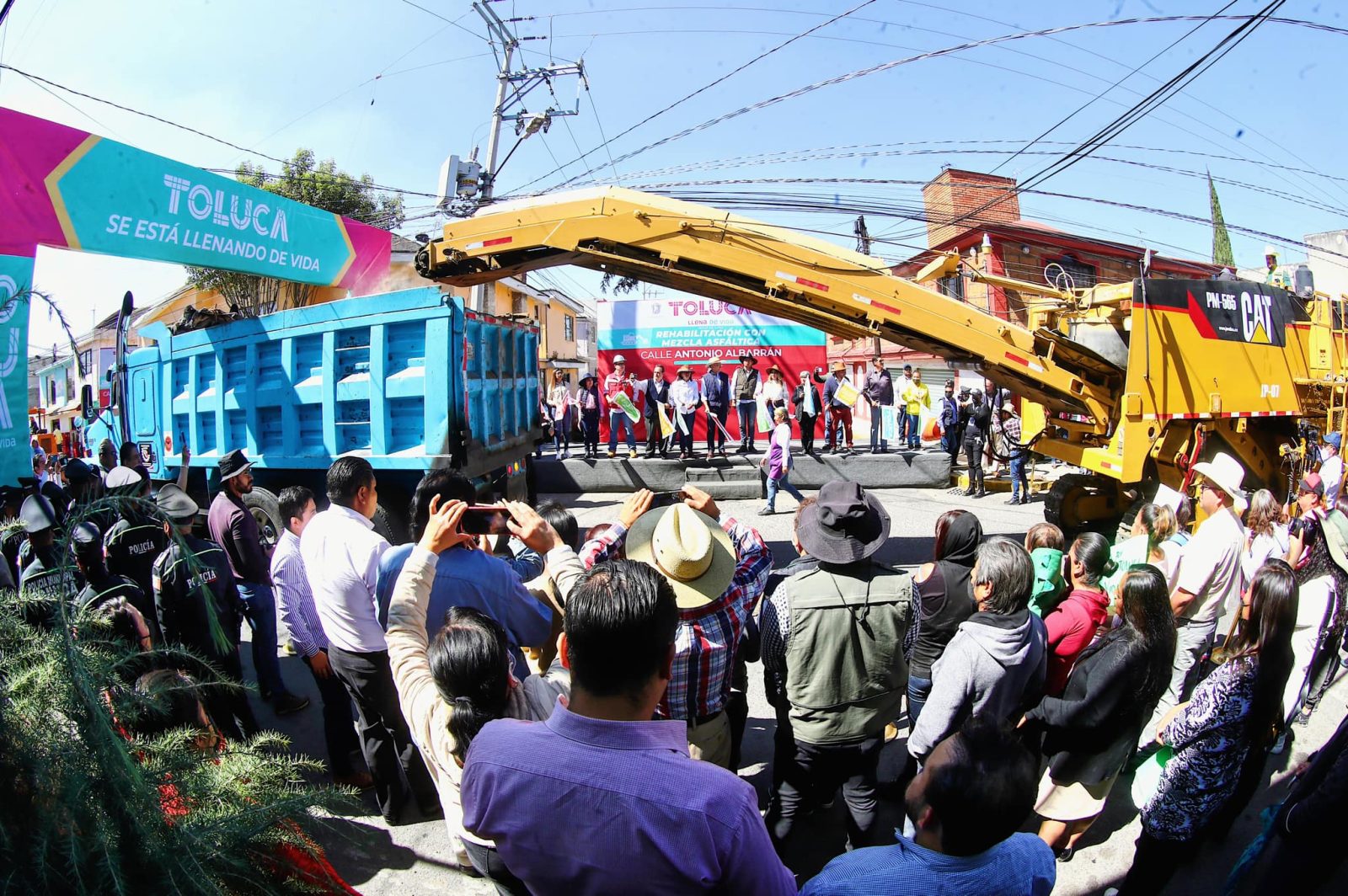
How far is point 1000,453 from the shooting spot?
13211mm

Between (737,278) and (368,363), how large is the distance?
3395 millimetres

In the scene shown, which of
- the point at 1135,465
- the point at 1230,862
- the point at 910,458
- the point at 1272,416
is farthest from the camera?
the point at 910,458

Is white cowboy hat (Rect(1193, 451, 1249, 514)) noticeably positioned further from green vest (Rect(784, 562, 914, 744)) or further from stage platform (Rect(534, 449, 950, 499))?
stage platform (Rect(534, 449, 950, 499))

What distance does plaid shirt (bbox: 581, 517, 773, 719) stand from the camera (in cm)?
271

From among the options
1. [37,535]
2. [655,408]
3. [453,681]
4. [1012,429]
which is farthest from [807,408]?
[453,681]

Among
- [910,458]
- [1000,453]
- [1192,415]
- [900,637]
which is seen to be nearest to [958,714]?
[900,637]

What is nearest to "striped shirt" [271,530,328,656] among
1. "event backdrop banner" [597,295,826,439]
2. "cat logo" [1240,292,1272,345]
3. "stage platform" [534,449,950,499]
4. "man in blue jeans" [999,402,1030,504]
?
"stage platform" [534,449,950,499]

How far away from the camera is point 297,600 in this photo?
391 cm

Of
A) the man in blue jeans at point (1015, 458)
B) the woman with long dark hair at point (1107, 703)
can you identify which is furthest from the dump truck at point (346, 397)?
the man in blue jeans at point (1015, 458)

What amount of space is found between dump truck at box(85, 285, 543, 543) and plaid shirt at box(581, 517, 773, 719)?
4.12 m

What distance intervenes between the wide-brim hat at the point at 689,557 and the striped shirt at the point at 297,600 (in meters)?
2.08

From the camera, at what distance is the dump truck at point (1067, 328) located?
22.2ft

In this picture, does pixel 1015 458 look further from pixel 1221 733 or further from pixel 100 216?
pixel 100 216

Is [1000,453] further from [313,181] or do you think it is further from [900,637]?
[313,181]
